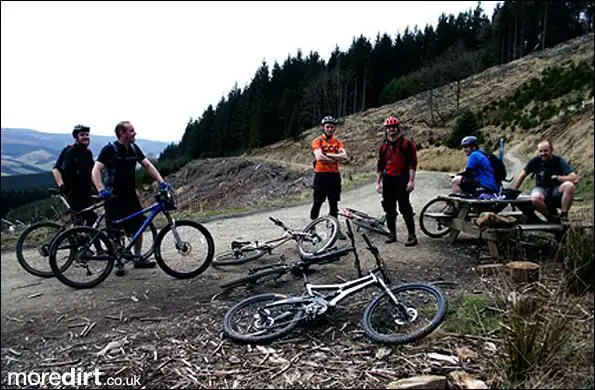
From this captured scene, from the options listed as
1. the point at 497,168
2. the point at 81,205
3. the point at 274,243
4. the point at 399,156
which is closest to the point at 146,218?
the point at 81,205

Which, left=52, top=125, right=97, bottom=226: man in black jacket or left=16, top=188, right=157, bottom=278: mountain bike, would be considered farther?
left=52, top=125, right=97, bottom=226: man in black jacket

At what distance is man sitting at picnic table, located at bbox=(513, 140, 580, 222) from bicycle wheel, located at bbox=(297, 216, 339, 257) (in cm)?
240

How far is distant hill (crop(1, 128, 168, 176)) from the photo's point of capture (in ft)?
5.41

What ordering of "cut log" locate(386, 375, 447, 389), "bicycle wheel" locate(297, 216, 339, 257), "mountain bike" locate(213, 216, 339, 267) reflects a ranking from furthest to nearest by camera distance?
"bicycle wheel" locate(297, 216, 339, 257) → "mountain bike" locate(213, 216, 339, 267) → "cut log" locate(386, 375, 447, 389)

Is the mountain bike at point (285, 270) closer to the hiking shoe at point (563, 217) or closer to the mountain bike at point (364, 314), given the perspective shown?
the mountain bike at point (364, 314)

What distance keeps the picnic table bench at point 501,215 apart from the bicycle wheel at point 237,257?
2.83 meters

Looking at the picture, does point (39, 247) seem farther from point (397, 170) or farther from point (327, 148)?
point (397, 170)

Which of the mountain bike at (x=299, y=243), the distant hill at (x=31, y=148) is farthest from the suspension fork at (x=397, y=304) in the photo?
the distant hill at (x=31, y=148)

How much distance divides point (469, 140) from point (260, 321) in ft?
13.1

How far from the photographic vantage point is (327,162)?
243 inches

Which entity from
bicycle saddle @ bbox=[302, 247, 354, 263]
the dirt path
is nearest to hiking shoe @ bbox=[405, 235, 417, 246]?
the dirt path

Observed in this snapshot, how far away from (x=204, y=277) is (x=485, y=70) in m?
4.08

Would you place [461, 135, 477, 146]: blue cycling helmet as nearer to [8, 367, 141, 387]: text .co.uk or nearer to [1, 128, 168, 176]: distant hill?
[1, 128, 168, 176]: distant hill

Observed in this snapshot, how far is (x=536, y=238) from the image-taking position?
228 inches
